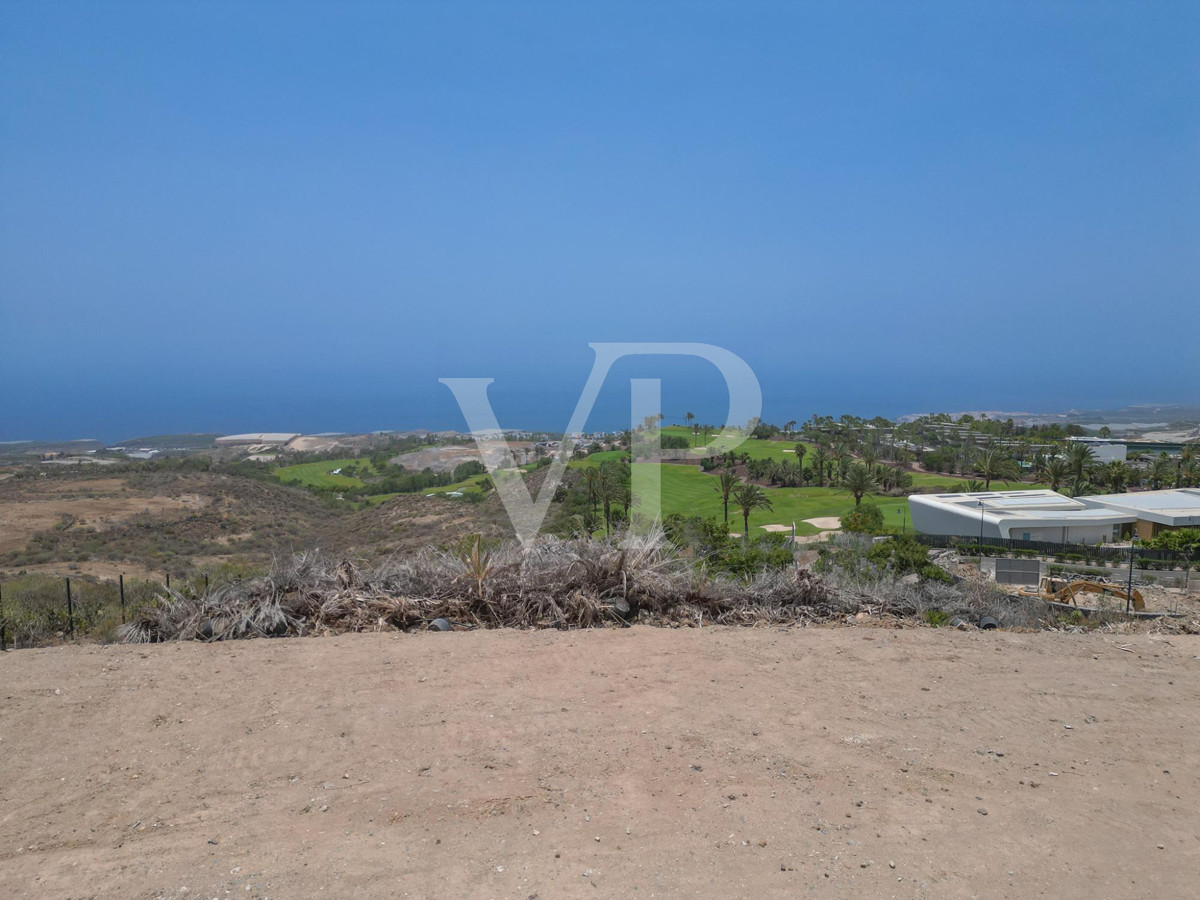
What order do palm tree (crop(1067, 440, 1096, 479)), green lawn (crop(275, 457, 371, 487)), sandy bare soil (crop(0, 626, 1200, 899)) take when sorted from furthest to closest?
palm tree (crop(1067, 440, 1096, 479)) → green lawn (crop(275, 457, 371, 487)) → sandy bare soil (crop(0, 626, 1200, 899))

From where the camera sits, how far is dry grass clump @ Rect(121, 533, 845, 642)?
6453 mm

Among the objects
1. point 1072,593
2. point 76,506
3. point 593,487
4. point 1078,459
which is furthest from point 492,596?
point 1078,459

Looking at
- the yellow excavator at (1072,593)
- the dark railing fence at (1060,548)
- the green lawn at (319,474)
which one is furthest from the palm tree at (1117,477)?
the green lawn at (319,474)

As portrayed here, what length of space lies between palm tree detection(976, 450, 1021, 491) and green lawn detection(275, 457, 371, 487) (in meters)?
44.7

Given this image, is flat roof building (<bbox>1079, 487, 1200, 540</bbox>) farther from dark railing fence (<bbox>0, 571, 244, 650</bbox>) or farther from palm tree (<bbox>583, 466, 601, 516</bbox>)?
dark railing fence (<bbox>0, 571, 244, 650</bbox>)

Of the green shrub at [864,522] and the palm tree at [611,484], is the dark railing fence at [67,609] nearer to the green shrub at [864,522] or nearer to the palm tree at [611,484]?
the palm tree at [611,484]

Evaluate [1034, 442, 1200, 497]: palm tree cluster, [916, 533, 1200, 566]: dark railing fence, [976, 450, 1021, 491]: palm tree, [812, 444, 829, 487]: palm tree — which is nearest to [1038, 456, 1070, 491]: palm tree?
[1034, 442, 1200, 497]: palm tree cluster

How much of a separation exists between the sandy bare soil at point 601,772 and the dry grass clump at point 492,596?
72 centimetres

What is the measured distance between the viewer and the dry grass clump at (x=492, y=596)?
645 centimetres

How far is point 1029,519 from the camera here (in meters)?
35.4

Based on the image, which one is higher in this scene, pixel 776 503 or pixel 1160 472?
pixel 1160 472

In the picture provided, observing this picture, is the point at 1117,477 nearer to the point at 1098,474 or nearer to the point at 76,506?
the point at 1098,474

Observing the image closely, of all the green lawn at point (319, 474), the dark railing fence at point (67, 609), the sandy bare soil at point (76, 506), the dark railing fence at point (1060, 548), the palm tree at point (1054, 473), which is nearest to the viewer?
the dark railing fence at point (67, 609)

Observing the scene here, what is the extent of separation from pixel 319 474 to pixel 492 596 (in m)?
25.3
